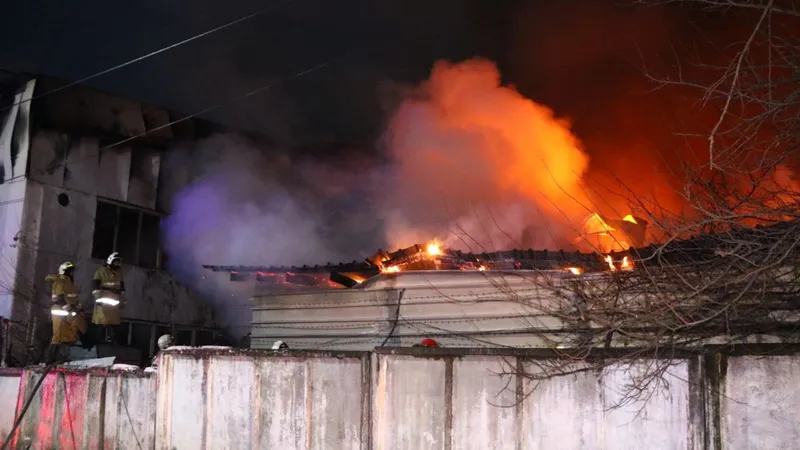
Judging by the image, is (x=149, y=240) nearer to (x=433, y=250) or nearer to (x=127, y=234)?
(x=127, y=234)

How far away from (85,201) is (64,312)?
3161 mm

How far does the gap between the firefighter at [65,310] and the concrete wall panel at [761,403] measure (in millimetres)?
9661

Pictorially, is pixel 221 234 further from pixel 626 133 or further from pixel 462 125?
pixel 626 133

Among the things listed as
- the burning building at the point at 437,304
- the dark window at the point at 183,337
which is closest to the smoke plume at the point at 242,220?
the dark window at the point at 183,337

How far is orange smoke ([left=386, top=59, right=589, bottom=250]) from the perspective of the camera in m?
12.5

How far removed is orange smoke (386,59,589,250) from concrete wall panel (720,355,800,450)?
7.86m

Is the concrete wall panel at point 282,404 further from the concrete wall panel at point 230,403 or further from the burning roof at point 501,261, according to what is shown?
the burning roof at point 501,261

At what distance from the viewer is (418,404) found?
536 centimetres

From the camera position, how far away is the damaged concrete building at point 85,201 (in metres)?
11.4

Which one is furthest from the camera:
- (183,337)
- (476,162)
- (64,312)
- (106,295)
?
(183,337)

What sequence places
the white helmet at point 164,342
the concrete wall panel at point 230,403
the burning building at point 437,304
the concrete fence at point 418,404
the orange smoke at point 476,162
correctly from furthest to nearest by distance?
the orange smoke at point 476,162 < the white helmet at point 164,342 < the concrete wall panel at point 230,403 < the burning building at point 437,304 < the concrete fence at point 418,404

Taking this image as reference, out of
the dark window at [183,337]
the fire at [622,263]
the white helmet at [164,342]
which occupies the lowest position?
the white helmet at [164,342]

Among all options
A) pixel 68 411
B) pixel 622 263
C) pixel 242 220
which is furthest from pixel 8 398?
pixel 622 263

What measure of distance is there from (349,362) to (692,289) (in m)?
3.07
